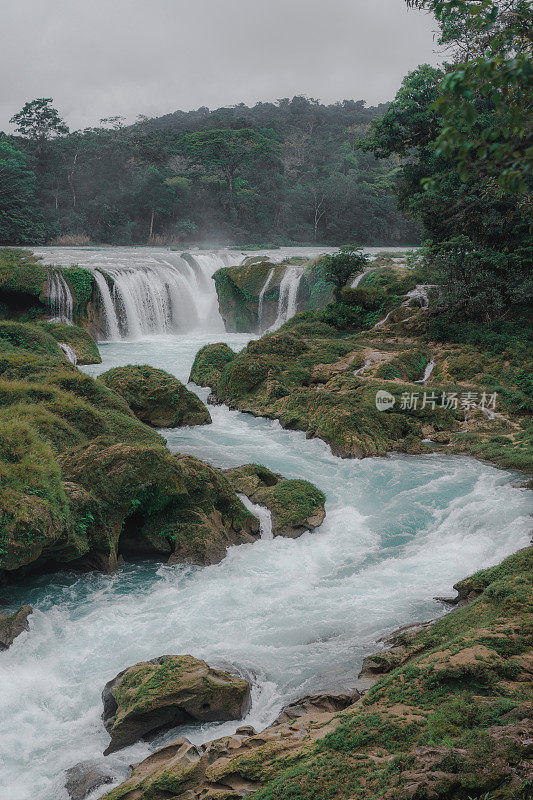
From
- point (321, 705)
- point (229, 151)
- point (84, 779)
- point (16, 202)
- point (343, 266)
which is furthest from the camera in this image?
point (229, 151)

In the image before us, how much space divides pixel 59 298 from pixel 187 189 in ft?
104

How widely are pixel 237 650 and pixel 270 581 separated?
1448 mm

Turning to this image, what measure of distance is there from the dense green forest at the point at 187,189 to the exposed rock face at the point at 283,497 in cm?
3795

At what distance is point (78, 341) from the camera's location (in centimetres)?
1778

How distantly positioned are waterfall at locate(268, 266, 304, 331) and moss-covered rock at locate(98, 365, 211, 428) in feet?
37.7

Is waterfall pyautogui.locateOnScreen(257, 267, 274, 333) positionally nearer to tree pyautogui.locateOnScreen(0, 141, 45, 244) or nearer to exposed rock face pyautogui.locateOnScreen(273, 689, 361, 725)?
exposed rock face pyautogui.locateOnScreen(273, 689, 361, 725)

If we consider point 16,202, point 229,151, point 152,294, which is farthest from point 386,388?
point 229,151

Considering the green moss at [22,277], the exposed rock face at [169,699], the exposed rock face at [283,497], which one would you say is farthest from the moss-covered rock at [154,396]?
the green moss at [22,277]

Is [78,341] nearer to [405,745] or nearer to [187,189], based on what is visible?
[405,745]

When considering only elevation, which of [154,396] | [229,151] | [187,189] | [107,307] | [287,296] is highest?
[229,151]

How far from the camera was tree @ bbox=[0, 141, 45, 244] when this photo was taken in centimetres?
4066

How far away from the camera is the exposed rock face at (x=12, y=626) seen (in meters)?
5.86

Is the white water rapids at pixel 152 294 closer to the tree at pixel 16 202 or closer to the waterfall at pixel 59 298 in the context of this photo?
the waterfall at pixel 59 298

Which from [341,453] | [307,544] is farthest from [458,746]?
[341,453]
